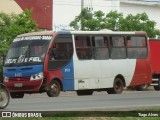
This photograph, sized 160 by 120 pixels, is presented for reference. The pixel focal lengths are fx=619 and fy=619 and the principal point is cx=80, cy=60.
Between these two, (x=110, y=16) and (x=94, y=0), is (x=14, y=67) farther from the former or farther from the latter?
(x=94, y=0)

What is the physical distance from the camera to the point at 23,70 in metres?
26.5

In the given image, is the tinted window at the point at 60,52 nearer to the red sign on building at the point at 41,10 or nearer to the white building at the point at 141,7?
the red sign on building at the point at 41,10

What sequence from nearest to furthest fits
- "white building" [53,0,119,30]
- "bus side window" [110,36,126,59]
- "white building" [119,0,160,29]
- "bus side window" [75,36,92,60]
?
"bus side window" [75,36,92,60], "bus side window" [110,36,126,59], "white building" [53,0,119,30], "white building" [119,0,160,29]

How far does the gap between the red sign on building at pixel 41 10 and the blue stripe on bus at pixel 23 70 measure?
27365 millimetres

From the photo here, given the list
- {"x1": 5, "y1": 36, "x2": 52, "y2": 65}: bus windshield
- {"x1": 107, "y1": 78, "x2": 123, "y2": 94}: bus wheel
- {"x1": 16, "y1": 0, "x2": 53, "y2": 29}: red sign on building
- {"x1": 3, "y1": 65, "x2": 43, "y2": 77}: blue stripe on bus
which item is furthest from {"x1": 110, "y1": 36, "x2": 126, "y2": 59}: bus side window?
{"x1": 16, "y1": 0, "x2": 53, "y2": 29}: red sign on building

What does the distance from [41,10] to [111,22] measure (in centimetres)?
713

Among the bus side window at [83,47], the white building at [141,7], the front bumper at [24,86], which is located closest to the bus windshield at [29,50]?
the front bumper at [24,86]

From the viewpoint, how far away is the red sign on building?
54.7 m

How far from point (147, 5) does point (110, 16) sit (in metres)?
23.5

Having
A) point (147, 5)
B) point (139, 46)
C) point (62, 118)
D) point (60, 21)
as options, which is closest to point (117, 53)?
point (139, 46)

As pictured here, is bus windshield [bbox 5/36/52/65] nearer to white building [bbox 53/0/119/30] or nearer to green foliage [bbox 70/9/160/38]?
green foliage [bbox 70/9/160/38]

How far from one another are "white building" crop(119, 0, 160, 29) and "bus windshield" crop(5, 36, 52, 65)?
145 ft

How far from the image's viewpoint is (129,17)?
54.8 m

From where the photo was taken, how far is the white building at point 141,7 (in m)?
72.2
